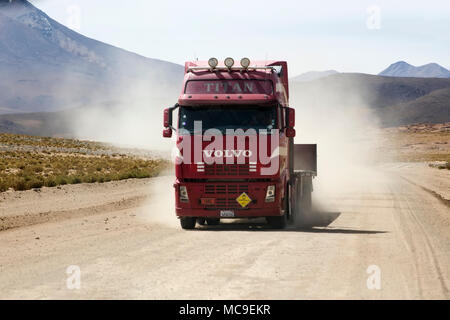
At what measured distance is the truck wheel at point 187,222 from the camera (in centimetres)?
1633

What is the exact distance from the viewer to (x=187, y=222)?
16.4m

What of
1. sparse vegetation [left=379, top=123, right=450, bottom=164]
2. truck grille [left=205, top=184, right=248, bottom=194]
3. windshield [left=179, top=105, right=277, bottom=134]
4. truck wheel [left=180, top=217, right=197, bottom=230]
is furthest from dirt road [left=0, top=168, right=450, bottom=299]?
sparse vegetation [left=379, top=123, right=450, bottom=164]

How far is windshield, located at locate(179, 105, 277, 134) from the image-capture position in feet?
50.4

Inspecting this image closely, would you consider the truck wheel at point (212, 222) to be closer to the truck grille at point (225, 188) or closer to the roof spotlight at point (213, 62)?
the truck grille at point (225, 188)

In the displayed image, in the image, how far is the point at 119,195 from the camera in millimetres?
27844

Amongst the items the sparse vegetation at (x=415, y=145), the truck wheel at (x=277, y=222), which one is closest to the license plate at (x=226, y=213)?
the truck wheel at (x=277, y=222)

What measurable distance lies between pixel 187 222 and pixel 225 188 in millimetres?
1449

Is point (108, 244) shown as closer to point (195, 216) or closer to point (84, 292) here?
point (195, 216)

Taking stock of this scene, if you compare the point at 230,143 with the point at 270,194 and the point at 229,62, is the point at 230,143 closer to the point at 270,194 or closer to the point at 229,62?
the point at 270,194

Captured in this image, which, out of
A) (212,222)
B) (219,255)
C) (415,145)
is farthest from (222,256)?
(415,145)

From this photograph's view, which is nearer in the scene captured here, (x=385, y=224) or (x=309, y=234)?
(x=309, y=234)

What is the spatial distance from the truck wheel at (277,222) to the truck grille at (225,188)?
134cm

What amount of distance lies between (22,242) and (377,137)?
137529 mm
